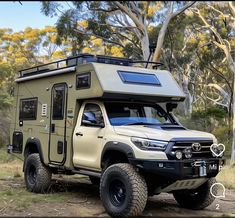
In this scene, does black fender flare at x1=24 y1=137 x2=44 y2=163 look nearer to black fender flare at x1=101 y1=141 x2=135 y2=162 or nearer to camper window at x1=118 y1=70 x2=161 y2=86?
black fender flare at x1=101 y1=141 x2=135 y2=162

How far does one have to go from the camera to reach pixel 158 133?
7.35 metres

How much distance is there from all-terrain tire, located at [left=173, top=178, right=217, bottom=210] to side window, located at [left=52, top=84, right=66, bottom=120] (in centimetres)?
294

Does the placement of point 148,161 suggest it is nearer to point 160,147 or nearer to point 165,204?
point 160,147

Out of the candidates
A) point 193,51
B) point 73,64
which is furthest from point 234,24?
point 73,64

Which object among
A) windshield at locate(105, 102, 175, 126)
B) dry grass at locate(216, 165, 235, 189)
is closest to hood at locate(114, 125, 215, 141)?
windshield at locate(105, 102, 175, 126)

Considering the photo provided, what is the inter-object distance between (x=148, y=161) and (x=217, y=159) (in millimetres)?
1381

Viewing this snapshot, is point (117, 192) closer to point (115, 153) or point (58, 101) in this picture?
point (115, 153)

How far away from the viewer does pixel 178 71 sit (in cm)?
3266

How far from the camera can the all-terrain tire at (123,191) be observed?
7098 mm

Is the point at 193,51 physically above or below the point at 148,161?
above

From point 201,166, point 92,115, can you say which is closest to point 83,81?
point 92,115

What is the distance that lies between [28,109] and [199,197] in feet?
15.5

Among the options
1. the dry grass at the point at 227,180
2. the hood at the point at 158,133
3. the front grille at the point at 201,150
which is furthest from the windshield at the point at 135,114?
the dry grass at the point at 227,180

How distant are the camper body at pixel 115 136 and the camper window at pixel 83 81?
0.06 ft
